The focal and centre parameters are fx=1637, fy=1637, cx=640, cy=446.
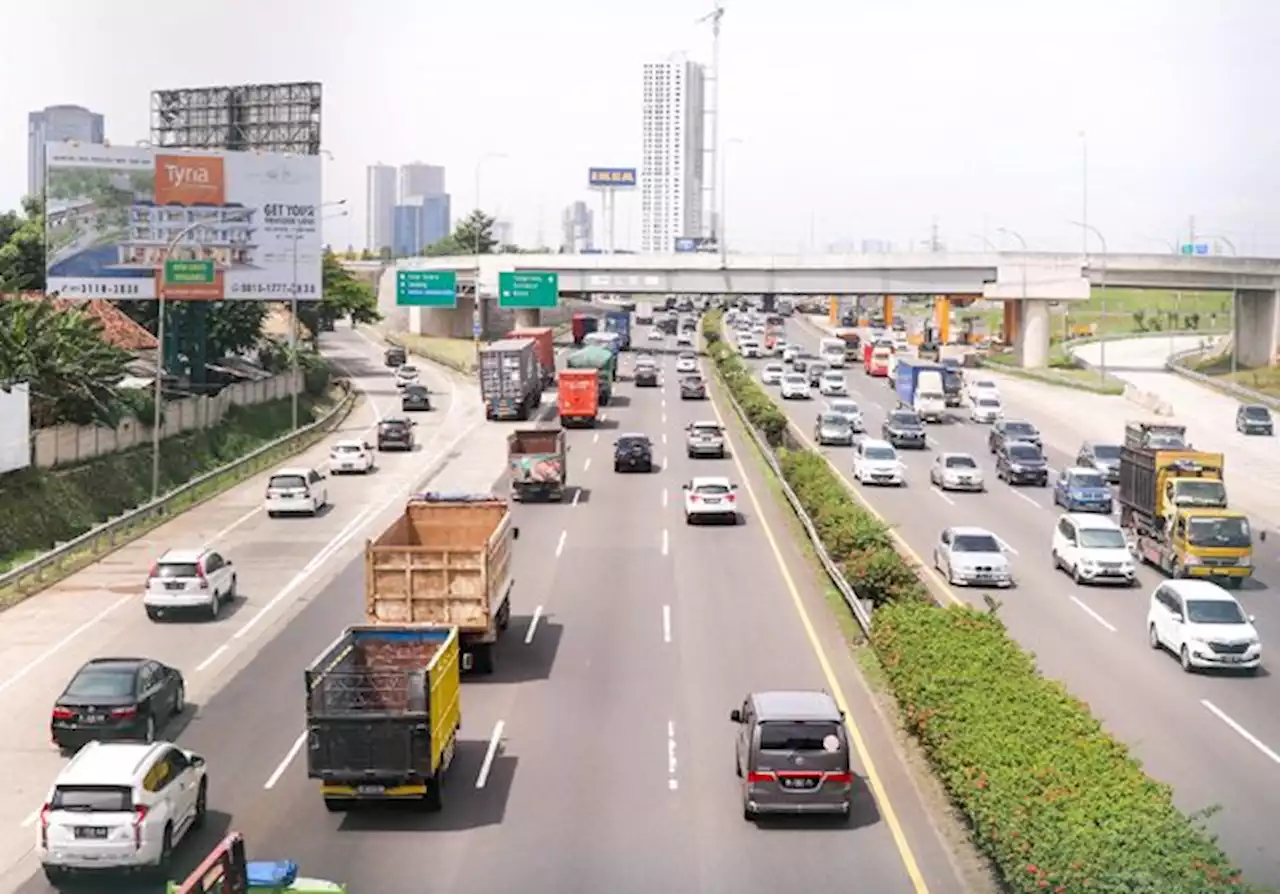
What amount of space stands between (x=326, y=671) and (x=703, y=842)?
19.1 feet

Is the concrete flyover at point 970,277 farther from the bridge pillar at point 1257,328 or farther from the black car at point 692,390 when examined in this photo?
the black car at point 692,390

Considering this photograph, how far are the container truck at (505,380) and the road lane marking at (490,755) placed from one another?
167ft

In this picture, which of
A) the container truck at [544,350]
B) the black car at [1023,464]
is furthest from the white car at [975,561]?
the container truck at [544,350]

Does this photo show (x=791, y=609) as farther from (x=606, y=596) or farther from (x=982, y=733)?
(x=982, y=733)

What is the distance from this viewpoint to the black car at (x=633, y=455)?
58.9 m

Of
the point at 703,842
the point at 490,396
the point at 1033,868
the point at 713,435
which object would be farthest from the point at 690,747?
the point at 490,396

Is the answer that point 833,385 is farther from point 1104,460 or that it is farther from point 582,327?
point 582,327

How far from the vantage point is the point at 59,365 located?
5316 centimetres

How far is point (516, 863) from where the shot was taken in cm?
1947

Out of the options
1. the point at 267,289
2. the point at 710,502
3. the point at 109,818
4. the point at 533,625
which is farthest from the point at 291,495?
the point at 109,818

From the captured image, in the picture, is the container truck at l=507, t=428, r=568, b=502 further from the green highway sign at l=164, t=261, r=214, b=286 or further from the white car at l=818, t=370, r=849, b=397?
the white car at l=818, t=370, r=849, b=397

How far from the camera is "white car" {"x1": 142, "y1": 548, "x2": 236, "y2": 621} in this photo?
34.6 m

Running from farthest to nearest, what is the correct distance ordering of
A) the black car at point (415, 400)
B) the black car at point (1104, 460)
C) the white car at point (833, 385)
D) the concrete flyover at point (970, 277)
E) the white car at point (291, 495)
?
the concrete flyover at point (970, 277) < the white car at point (833, 385) < the black car at point (415, 400) < the black car at point (1104, 460) < the white car at point (291, 495)

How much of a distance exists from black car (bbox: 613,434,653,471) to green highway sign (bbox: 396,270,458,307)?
4764cm
